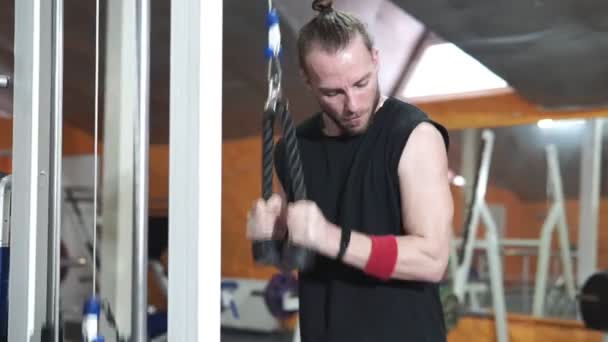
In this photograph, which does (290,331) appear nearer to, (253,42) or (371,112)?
(253,42)

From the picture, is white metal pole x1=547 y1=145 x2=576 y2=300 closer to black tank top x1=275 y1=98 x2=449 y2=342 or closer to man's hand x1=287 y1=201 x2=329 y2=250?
black tank top x1=275 y1=98 x2=449 y2=342

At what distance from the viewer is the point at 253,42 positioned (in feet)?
11.3

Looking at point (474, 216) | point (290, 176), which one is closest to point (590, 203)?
point (474, 216)

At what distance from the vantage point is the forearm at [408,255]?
3.14 feet

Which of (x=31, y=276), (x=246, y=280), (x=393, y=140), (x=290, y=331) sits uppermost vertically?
(x=393, y=140)

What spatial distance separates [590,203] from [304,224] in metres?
2.60

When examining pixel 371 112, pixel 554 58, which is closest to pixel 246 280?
pixel 554 58

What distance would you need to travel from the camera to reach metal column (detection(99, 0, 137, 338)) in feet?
3.89

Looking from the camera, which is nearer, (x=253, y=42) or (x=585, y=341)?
(x=585, y=341)

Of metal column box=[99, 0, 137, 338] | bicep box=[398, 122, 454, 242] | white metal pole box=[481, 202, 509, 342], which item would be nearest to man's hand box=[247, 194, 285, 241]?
bicep box=[398, 122, 454, 242]

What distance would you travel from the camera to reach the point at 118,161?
1284 mm

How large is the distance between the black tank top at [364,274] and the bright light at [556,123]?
7.62 ft

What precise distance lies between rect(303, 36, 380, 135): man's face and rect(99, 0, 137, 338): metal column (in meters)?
0.35

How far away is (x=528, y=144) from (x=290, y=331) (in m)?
1.85
